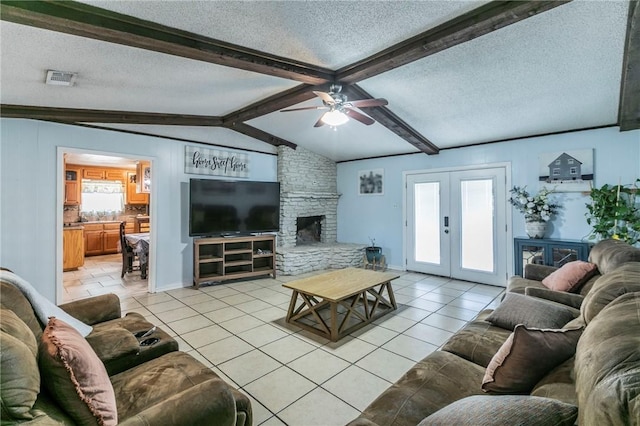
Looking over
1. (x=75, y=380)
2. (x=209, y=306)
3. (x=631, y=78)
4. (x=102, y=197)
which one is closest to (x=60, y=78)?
(x=75, y=380)

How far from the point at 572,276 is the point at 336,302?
6.75ft

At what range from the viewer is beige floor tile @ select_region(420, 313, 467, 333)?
3.28 m

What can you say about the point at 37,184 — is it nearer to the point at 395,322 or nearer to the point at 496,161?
the point at 395,322

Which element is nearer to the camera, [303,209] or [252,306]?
[252,306]

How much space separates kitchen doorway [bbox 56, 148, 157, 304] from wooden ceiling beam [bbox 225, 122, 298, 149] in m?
1.54

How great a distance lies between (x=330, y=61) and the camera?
2879mm

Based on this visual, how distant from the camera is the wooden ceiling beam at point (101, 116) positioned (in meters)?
3.48

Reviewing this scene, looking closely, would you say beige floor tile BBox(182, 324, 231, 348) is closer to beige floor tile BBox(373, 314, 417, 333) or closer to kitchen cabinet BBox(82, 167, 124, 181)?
beige floor tile BBox(373, 314, 417, 333)

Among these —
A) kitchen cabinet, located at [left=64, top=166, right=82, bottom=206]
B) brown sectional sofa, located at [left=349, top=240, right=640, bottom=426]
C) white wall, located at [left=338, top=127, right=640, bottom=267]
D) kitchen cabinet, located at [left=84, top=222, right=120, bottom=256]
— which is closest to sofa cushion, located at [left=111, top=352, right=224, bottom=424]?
brown sectional sofa, located at [left=349, top=240, right=640, bottom=426]

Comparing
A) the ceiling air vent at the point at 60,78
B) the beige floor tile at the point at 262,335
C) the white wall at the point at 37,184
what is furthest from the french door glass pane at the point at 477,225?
the ceiling air vent at the point at 60,78

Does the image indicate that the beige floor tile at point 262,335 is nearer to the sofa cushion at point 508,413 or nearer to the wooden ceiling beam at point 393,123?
the sofa cushion at point 508,413

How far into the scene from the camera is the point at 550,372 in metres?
1.25

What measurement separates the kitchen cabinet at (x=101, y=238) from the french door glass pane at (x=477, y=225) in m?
8.33

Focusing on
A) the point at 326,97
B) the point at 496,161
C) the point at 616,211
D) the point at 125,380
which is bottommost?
the point at 125,380
